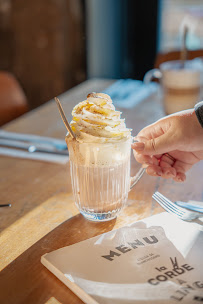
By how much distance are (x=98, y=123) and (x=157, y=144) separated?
133 mm

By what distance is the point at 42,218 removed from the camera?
75cm

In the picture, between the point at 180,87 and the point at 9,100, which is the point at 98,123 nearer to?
the point at 180,87

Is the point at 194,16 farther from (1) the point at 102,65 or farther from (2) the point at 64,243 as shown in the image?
(2) the point at 64,243

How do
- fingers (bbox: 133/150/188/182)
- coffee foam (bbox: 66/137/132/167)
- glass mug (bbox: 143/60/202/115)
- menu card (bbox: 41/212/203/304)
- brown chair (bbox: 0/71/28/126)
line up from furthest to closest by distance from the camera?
brown chair (bbox: 0/71/28/126) < glass mug (bbox: 143/60/202/115) < fingers (bbox: 133/150/188/182) < coffee foam (bbox: 66/137/132/167) < menu card (bbox: 41/212/203/304)

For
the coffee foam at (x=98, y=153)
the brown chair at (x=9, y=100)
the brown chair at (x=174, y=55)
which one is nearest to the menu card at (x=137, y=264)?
the coffee foam at (x=98, y=153)

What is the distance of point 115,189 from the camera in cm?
70

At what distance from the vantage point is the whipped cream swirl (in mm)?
658

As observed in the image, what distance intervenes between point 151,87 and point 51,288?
1302mm

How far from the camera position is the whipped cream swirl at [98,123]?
658 millimetres

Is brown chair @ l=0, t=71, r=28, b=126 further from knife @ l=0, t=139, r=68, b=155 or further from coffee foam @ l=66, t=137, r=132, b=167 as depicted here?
coffee foam @ l=66, t=137, r=132, b=167

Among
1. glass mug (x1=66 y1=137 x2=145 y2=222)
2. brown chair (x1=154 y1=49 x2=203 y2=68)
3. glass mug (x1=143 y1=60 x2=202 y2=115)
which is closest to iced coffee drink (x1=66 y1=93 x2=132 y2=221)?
glass mug (x1=66 y1=137 x2=145 y2=222)

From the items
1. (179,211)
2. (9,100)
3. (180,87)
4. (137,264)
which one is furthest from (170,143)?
(9,100)

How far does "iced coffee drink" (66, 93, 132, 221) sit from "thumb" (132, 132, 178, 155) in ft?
0.17

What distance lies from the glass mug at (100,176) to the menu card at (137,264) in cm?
5
